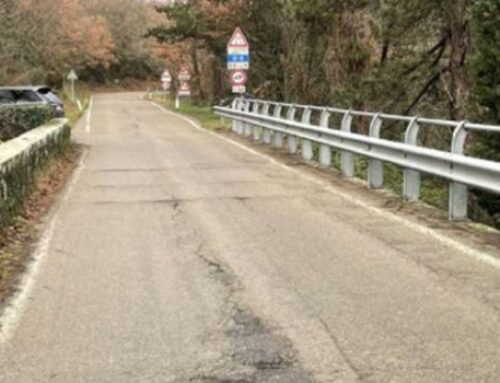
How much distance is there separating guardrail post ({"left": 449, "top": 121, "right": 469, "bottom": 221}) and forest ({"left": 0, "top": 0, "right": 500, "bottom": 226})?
2694mm

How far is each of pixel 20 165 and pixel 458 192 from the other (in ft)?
18.1

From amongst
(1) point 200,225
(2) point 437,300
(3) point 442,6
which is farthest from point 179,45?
(2) point 437,300

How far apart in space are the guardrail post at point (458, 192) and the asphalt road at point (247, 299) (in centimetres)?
73

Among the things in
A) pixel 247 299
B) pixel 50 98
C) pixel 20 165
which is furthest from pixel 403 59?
pixel 247 299

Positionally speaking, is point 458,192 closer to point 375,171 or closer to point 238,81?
point 375,171

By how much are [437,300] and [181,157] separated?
11.8 meters

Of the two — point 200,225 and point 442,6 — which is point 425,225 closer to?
point 200,225

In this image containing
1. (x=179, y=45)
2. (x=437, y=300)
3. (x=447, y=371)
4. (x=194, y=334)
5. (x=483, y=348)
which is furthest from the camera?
(x=179, y=45)

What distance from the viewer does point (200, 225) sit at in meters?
9.70

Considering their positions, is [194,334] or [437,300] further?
[437,300]

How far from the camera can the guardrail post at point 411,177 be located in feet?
36.4

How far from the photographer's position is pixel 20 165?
1096cm

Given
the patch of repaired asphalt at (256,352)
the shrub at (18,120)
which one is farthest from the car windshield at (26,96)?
the patch of repaired asphalt at (256,352)

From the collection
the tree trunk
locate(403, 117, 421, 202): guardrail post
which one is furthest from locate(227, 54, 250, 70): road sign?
locate(403, 117, 421, 202): guardrail post
